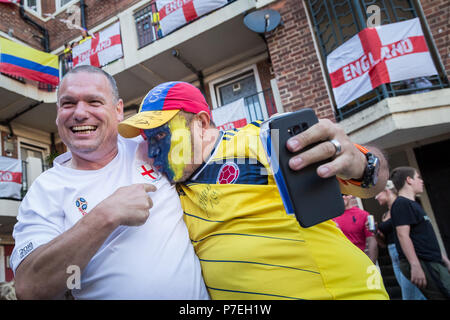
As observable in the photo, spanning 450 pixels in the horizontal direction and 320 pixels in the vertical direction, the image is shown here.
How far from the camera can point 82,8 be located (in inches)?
403

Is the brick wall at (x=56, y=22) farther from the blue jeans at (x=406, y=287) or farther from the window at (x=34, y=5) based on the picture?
the blue jeans at (x=406, y=287)

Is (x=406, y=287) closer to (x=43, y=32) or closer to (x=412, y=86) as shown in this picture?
(x=412, y=86)

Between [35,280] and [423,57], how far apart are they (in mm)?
6150

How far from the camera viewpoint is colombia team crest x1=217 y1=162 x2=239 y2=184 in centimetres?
123

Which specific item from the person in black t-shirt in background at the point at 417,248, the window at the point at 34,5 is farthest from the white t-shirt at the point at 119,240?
the window at the point at 34,5

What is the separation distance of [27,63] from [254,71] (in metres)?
6.57

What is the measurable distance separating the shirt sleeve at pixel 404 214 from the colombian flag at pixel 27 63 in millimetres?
9595

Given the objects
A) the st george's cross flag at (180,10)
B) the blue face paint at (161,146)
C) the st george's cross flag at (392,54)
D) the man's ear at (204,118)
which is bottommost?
the blue face paint at (161,146)

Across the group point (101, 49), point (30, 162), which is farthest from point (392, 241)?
point (30, 162)

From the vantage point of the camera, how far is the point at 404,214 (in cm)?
361

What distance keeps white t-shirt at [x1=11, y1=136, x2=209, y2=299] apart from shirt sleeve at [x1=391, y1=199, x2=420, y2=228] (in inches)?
132

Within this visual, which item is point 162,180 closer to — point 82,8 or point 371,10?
point 371,10

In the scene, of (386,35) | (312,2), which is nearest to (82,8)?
(312,2)

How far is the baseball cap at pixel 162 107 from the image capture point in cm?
135
